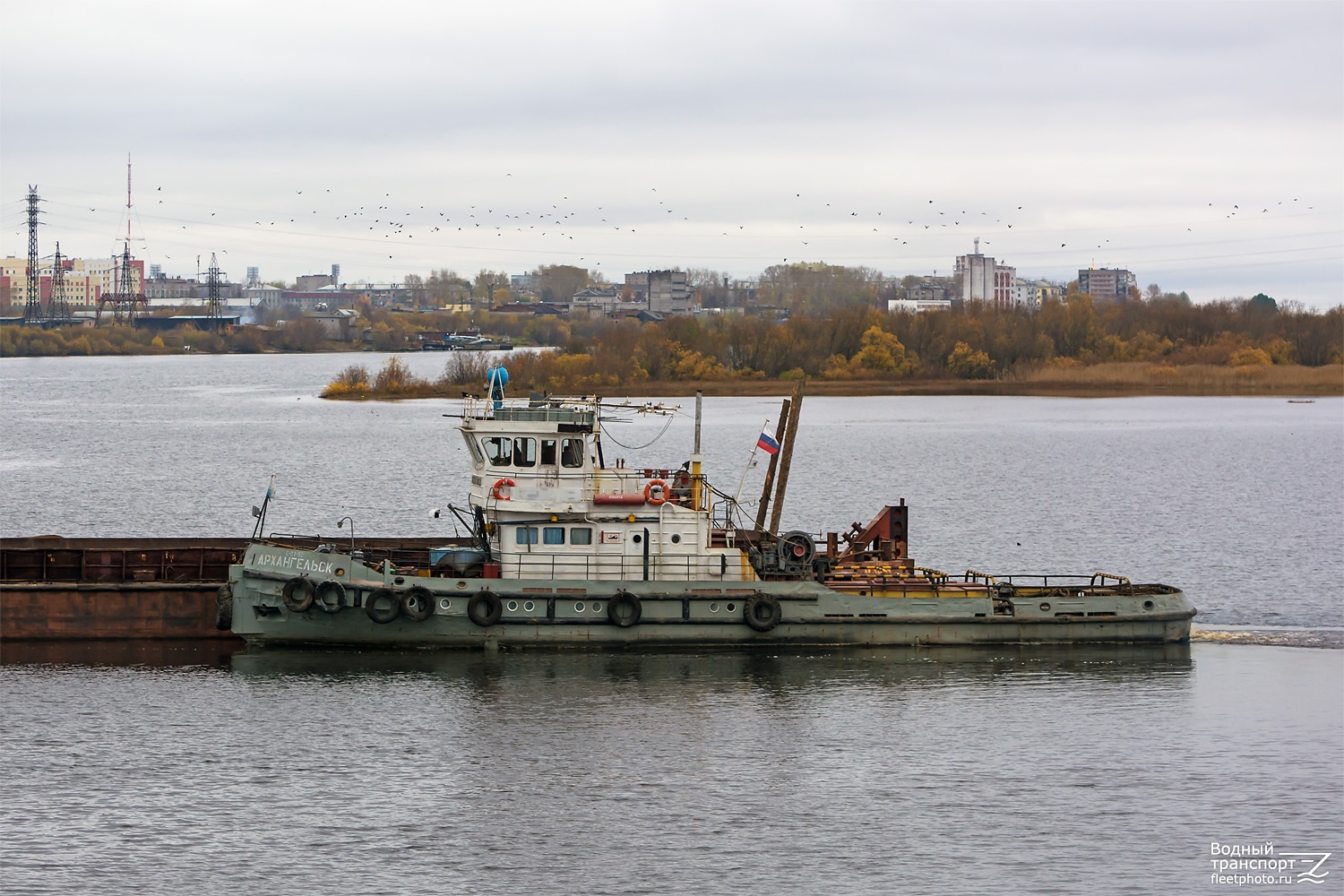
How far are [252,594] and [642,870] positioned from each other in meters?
11.8

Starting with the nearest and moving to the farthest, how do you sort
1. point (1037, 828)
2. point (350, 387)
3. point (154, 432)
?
1. point (1037, 828)
2. point (154, 432)
3. point (350, 387)

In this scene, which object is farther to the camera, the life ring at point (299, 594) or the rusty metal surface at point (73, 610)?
the rusty metal surface at point (73, 610)

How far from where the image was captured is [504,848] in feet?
67.6

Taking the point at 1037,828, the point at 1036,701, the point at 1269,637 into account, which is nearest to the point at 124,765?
the point at 1037,828

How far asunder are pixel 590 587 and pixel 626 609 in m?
0.82

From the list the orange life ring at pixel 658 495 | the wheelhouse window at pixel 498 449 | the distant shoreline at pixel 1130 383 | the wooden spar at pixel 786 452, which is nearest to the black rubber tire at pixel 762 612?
the orange life ring at pixel 658 495

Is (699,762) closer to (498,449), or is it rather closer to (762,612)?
(762,612)

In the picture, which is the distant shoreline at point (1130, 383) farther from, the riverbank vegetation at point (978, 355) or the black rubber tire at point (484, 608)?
the black rubber tire at point (484, 608)

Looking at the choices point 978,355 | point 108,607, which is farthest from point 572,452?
point 978,355

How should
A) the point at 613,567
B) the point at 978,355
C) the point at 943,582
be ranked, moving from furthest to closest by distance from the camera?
the point at 978,355
the point at 943,582
the point at 613,567

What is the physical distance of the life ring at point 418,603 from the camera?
28.5m

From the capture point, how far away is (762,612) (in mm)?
29016

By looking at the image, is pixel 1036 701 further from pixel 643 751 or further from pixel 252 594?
pixel 252 594

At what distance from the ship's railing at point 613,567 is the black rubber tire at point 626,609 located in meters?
0.44
